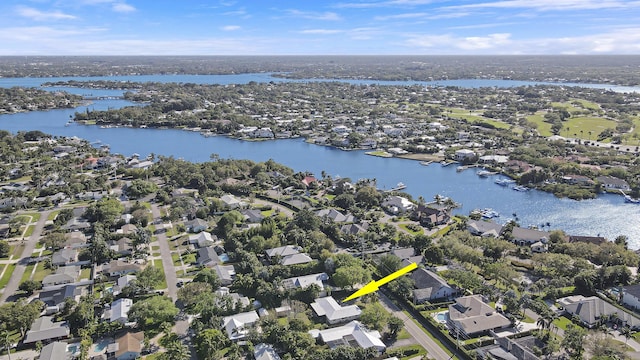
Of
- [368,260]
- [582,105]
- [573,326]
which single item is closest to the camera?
[573,326]

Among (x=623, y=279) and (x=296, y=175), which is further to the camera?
(x=296, y=175)

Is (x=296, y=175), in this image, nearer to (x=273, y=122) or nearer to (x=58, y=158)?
(x=58, y=158)

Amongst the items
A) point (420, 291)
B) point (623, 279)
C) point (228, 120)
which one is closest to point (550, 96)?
point (228, 120)

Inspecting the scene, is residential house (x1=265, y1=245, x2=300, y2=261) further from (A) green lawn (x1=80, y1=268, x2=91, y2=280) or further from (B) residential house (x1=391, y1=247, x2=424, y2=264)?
(A) green lawn (x1=80, y1=268, x2=91, y2=280)

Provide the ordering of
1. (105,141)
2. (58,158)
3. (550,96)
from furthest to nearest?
(550,96) < (105,141) < (58,158)

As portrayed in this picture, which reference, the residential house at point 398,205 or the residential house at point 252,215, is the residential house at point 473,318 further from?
the residential house at point 252,215
